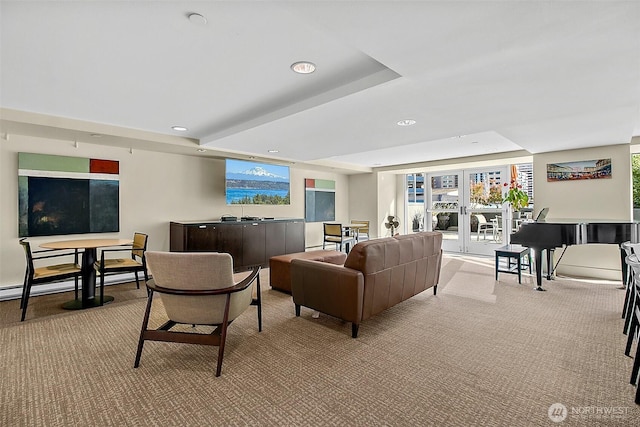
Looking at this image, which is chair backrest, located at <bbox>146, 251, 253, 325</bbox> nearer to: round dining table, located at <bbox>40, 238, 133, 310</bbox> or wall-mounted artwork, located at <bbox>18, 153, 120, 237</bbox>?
round dining table, located at <bbox>40, 238, 133, 310</bbox>

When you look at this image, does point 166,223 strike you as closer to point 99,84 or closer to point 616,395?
point 99,84

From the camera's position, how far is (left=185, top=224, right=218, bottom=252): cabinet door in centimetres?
514

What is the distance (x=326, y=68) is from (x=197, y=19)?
107 cm

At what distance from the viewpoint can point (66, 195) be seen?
457 cm

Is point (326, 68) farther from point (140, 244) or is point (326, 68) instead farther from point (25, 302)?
point (25, 302)

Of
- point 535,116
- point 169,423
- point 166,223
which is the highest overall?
point 535,116

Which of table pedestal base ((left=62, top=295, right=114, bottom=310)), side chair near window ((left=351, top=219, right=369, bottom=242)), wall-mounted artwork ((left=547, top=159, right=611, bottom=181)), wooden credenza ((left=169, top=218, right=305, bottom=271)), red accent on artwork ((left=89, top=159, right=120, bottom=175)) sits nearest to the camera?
table pedestal base ((left=62, top=295, right=114, bottom=310))

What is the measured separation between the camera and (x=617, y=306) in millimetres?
3625

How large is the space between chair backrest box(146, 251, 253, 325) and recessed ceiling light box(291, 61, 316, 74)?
5.43 ft

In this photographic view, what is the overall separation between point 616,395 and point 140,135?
5.69 metres

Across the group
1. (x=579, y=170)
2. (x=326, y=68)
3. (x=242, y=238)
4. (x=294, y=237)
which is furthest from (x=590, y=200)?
(x=242, y=238)

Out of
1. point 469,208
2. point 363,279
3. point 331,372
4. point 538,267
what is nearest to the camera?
point 331,372

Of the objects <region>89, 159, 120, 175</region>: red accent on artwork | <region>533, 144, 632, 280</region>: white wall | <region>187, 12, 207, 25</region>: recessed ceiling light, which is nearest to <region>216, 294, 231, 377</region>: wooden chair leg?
<region>187, 12, 207, 25</region>: recessed ceiling light

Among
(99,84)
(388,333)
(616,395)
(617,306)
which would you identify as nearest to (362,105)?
(388,333)
